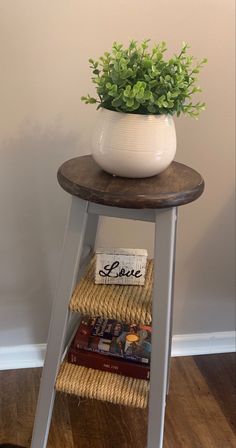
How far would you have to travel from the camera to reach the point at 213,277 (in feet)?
5.26

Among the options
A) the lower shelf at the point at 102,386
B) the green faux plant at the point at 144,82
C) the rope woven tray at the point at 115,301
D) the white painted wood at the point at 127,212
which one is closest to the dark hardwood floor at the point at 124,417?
the lower shelf at the point at 102,386

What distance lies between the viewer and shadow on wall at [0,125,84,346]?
1294 millimetres

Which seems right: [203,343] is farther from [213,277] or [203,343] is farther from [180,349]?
[213,277]

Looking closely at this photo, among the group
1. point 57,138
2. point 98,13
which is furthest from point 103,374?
point 98,13

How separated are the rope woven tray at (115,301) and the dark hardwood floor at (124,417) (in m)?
0.48

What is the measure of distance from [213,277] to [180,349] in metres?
0.31

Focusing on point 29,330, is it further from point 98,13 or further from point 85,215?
point 98,13

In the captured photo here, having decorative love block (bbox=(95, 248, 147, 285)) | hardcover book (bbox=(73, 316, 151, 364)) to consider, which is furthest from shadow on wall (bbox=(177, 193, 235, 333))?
decorative love block (bbox=(95, 248, 147, 285))

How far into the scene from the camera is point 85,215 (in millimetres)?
1012

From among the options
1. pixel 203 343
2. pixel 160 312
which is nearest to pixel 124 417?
pixel 203 343

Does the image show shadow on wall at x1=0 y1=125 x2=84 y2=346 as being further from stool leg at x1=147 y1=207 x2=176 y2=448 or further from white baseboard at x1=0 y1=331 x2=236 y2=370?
stool leg at x1=147 y1=207 x2=176 y2=448

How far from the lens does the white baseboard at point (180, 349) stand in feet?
5.02

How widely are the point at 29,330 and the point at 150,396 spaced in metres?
0.59

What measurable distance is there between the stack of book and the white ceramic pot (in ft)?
1.67
